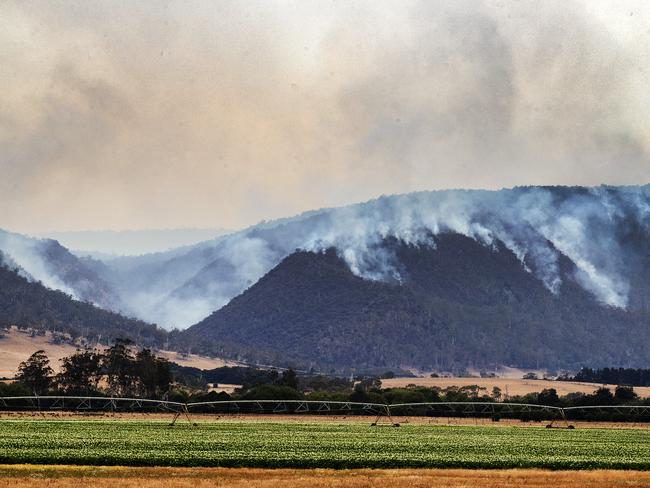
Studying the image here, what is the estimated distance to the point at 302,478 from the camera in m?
70.5

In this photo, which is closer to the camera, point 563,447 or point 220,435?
point 563,447

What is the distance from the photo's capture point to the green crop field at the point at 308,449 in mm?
78062

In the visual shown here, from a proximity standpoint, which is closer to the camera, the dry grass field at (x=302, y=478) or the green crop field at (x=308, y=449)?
the dry grass field at (x=302, y=478)

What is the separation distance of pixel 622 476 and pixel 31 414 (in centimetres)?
11954

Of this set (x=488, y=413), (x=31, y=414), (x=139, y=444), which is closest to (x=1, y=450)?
(x=139, y=444)

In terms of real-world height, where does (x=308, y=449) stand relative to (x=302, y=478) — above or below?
above

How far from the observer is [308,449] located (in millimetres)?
89188

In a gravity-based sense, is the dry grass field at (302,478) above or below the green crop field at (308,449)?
below

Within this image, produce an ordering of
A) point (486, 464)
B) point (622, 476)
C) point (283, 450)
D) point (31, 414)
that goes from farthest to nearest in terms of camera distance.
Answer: point (31, 414) → point (283, 450) → point (486, 464) → point (622, 476)

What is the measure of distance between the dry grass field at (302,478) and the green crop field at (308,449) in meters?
3.13

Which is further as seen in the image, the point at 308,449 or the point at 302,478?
the point at 308,449

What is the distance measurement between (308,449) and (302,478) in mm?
18774

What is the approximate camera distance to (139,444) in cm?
9088

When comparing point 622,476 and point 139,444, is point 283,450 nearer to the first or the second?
point 139,444
